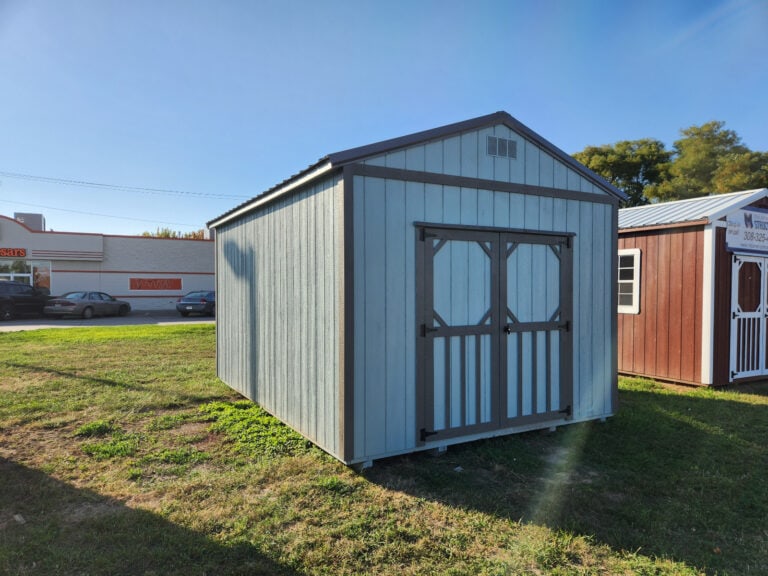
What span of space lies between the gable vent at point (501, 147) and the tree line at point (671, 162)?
968 inches

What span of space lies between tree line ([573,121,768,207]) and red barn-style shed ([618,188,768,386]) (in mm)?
20430

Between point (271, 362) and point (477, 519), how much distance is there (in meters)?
3.12

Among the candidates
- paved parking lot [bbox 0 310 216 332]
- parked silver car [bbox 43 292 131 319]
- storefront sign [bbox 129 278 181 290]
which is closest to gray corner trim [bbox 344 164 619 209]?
paved parking lot [bbox 0 310 216 332]

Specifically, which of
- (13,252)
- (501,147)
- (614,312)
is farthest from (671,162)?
(13,252)

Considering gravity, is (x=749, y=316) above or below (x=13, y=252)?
below

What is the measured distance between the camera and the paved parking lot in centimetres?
1634

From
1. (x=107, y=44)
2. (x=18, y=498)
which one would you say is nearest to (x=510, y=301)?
(x=18, y=498)

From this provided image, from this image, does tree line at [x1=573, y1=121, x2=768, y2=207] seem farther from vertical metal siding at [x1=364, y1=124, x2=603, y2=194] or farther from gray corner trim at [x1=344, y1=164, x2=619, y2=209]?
vertical metal siding at [x1=364, y1=124, x2=603, y2=194]

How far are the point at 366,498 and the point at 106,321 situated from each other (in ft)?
60.9

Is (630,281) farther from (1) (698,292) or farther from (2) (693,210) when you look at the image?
(2) (693,210)

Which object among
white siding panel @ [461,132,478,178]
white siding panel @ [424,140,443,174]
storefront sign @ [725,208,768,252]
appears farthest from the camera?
storefront sign @ [725,208,768,252]

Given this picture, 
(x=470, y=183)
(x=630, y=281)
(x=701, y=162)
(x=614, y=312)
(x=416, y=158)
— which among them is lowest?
(x=614, y=312)

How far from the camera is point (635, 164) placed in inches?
1103

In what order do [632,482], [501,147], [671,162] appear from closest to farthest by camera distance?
1. [632,482]
2. [501,147]
3. [671,162]
